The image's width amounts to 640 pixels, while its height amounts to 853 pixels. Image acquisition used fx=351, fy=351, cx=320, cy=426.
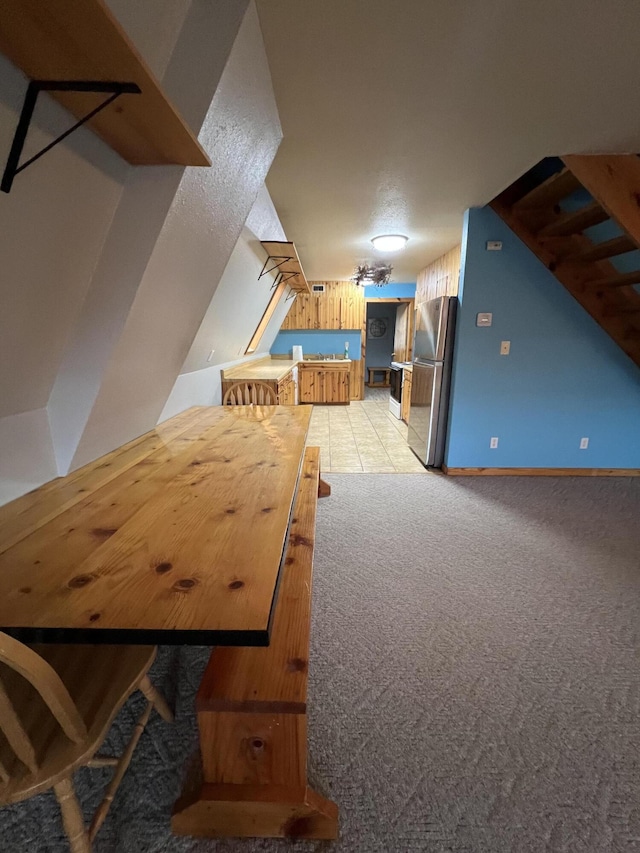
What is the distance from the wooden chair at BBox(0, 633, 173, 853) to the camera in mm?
648

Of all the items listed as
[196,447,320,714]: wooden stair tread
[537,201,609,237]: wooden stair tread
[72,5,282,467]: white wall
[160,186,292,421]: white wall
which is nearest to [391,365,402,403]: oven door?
[160,186,292,421]: white wall

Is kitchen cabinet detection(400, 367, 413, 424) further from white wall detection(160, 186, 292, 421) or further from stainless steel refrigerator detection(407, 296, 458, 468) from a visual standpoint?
white wall detection(160, 186, 292, 421)

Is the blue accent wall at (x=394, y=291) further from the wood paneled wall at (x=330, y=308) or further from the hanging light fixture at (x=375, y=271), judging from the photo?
the hanging light fixture at (x=375, y=271)

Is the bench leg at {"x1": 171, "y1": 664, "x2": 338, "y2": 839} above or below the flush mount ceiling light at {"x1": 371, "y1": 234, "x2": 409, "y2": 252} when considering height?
below

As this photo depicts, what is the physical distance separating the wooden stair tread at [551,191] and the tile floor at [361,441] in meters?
2.36

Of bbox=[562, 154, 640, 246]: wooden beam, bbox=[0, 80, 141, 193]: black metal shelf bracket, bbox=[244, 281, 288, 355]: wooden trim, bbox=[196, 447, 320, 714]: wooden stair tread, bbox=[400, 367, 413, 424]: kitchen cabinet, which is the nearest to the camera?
bbox=[0, 80, 141, 193]: black metal shelf bracket

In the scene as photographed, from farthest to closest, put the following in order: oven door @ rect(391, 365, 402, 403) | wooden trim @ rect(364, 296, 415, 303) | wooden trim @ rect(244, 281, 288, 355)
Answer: wooden trim @ rect(364, 296, 415, 303) → oven door @ rect(391, 365, 402, 403) → wooden trim @ rect(244, 281, 288, 355)

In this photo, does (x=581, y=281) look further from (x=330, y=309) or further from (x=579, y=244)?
(x=330, y=309)

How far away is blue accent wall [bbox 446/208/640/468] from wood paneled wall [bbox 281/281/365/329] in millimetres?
3811

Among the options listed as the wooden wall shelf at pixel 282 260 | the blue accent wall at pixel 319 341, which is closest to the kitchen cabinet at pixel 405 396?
the blue accent wall at pixel 319 341

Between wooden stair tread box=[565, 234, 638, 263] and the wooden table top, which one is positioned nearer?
the wooden table top

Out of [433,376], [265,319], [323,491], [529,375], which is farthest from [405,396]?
[323,491]

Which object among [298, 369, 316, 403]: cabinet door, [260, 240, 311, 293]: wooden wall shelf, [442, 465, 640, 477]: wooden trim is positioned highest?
[260, 240, 311, 293]: wooden wall shelf

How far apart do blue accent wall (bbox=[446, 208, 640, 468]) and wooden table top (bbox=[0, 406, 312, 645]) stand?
7.67 feet
